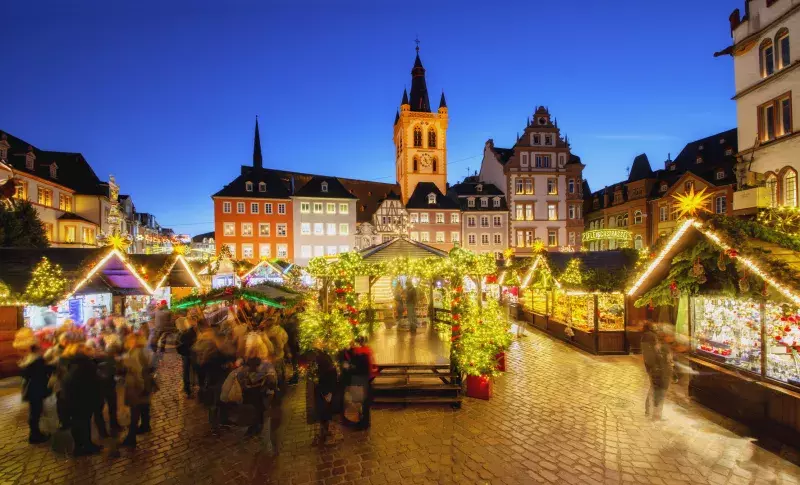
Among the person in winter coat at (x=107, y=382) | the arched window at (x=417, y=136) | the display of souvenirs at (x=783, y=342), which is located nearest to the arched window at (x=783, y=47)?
the display of souvenirs at (x=783, y=342)

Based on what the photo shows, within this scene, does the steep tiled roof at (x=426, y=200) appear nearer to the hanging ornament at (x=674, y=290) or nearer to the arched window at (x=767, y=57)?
the arched window at (x=767, y=57)

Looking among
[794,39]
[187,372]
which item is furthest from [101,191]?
[794,39]

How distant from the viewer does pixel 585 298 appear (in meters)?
15.2

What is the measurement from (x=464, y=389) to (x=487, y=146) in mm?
43931

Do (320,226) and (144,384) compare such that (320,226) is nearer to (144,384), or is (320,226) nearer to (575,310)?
(575,310)

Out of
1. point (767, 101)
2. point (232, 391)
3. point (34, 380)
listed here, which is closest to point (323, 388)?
point (232, 391)

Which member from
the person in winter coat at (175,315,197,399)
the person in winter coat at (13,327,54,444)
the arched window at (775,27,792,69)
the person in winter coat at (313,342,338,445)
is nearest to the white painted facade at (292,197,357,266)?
the person in winter coat at (175,315,197,399)

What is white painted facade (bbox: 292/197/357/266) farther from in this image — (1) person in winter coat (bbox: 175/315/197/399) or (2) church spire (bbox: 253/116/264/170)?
(1) person in winter coat (bbox: 175/315/197/399)

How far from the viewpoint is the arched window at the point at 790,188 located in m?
16.0

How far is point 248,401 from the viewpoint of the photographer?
20.9 feet

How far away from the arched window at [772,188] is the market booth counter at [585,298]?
535cm

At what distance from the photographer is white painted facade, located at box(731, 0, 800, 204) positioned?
15959mm

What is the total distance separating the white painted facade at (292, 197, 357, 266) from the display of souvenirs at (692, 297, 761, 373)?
1485 inches

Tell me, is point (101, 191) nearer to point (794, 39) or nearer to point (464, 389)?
point (464, 389)
